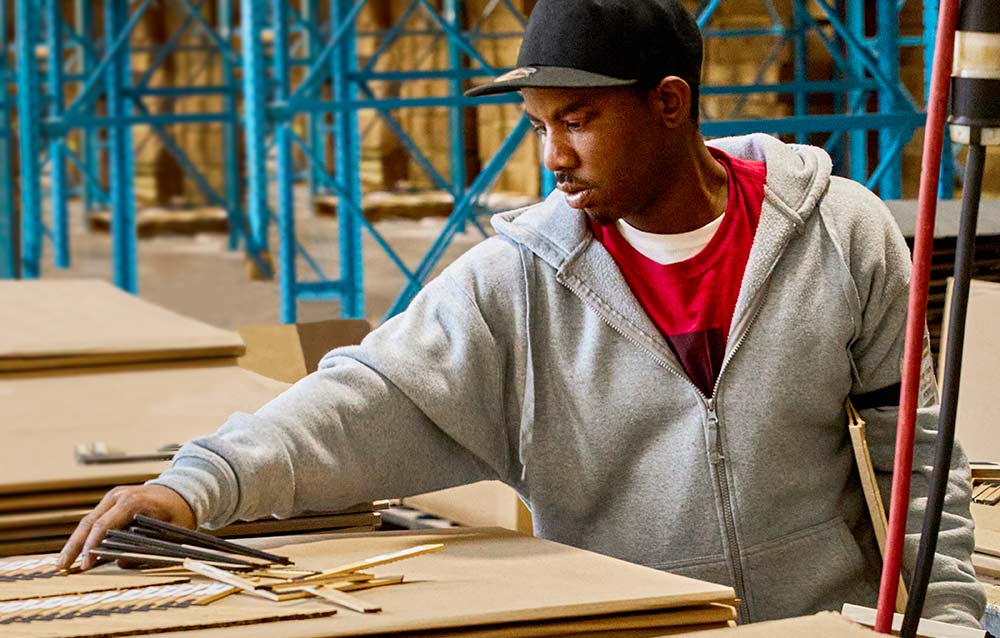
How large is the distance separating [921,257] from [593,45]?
89 cm

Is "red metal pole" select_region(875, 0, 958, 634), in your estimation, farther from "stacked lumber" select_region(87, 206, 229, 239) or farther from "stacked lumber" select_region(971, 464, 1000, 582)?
"stacked lumber" select_region(87, 206, 229, 239)

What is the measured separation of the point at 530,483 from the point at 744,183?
480 mm

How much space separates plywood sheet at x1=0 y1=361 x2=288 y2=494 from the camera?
2.10m

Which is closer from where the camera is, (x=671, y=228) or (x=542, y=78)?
(x=542, y=78)

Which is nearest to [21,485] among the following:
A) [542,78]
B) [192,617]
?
[192,617]

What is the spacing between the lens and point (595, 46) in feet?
6.61

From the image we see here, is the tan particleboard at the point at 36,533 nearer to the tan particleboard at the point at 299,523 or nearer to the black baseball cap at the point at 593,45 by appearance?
the tan particleboard at the point at 299,523

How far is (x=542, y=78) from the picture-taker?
6.52 ft

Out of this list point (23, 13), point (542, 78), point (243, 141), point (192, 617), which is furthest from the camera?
point (243, 141)

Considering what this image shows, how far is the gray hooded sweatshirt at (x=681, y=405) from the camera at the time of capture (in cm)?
211

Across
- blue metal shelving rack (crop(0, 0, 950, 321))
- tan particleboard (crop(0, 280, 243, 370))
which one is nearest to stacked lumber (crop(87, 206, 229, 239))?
blue metal shelving rack (crop(0, 0, 950, 321))

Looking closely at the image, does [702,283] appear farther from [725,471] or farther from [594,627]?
[594,627]

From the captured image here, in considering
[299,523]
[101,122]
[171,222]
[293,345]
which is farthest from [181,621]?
[171,222]

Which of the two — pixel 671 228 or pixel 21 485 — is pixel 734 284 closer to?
pixel 671 228
